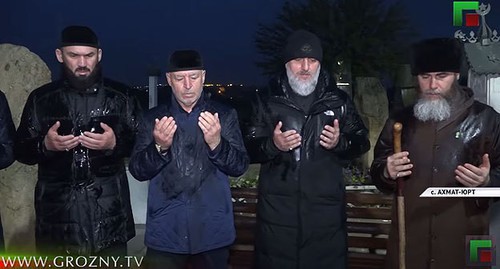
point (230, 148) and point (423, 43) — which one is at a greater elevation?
point (423, 43)

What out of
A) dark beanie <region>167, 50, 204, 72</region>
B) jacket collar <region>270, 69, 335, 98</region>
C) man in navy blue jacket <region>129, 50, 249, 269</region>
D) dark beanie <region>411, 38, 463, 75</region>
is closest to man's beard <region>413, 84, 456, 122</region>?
dark beanie <region>411, 38, 463, 75</region>

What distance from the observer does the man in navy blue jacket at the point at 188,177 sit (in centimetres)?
263

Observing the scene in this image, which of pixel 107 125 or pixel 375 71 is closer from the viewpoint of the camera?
pixel 107 125

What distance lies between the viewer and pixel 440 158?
8.65 feet

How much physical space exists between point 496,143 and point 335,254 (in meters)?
0.93

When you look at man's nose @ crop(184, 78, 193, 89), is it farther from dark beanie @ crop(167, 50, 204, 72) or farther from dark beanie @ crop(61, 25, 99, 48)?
dark beanie @ crop(61, 25, 99, 48)

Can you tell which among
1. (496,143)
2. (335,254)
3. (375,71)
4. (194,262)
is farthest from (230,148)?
(375,71)

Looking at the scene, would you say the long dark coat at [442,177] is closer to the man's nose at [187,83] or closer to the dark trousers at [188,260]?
the dark trousers at [188,260]

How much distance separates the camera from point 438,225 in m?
2.69

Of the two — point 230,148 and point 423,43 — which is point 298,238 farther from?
point 423,43

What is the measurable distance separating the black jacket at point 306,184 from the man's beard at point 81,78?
83 cm

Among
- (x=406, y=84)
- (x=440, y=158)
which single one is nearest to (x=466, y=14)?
(x=406, y=84)

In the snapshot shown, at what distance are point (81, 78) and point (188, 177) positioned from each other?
711mm

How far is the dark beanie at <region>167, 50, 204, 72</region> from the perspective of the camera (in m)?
2.63
